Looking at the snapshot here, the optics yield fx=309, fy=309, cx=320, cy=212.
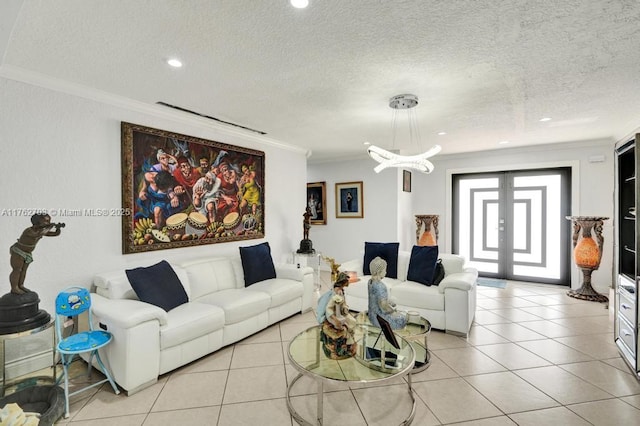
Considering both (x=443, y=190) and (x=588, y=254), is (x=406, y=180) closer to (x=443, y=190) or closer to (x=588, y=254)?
(x=443, y=190)

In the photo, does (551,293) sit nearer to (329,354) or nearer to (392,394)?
(392,394)

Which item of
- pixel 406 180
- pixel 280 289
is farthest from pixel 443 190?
pixel 280 289

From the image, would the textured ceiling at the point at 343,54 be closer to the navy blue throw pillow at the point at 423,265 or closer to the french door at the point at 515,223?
the navy blue throw pillow at the point at 423,265

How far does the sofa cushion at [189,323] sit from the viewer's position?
250 cm

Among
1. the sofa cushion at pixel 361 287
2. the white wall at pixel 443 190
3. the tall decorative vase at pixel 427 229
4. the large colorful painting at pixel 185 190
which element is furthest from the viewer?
the tall decorative vase at pixel 427 229

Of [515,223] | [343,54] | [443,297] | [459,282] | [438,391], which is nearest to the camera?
[343,54]

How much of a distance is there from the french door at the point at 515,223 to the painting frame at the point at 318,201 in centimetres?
270

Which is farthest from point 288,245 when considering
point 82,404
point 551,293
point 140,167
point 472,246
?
point 551,293

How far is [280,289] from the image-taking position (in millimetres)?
3674

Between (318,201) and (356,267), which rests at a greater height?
(318,201)

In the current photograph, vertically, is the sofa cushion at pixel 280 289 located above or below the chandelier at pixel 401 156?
below

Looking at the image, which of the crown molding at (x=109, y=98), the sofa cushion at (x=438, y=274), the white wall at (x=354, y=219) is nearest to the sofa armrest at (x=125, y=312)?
the crown molding at (x=109, y=98)

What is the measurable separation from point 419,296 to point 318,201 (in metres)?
3.73

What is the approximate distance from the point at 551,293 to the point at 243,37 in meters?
5.84
